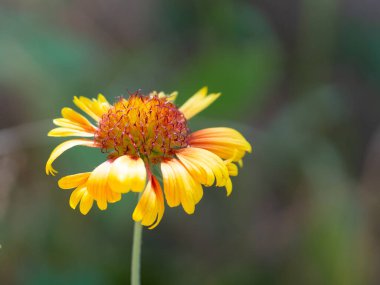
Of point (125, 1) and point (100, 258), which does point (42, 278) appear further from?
point (125, 1)

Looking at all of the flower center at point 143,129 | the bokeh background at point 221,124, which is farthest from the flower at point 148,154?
the bokeh background at point 221,124

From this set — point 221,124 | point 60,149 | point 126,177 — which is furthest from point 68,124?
point 221,124

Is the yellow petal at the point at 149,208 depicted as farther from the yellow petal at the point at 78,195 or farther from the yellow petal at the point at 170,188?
the yellow petal at the point at 78,195

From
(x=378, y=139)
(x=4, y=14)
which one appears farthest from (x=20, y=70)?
(x=378, y=139)

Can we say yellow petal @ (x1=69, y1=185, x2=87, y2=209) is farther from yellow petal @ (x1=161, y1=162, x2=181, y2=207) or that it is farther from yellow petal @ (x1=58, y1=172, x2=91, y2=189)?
yellow petal @ (x1=161, y1=162, x2=181, y2=207)

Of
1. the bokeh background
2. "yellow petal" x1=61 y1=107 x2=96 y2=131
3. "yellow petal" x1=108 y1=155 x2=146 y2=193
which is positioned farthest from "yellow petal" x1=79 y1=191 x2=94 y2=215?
A: the bokeh background

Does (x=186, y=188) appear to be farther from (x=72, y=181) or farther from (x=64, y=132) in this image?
(x=64, y=132)
